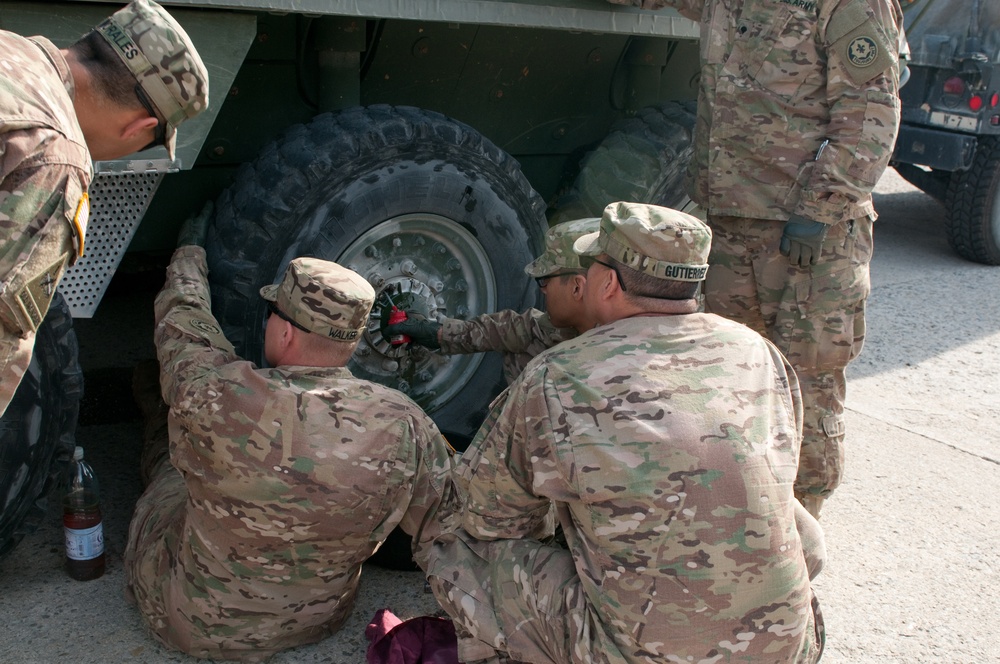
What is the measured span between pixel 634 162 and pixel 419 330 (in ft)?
3.62

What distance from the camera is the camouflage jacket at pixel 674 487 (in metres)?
1.97

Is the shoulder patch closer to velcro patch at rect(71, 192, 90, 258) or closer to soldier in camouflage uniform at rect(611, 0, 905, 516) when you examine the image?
soldier in camouflage uniform at rect(611, 0, 905, 516)

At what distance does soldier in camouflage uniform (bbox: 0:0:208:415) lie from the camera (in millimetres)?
1660

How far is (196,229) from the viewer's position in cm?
307

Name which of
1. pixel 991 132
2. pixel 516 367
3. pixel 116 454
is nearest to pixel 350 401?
pixel 516 367

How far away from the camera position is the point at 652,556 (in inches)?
77.8

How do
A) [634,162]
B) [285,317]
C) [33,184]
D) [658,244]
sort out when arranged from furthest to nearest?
[634,162], [285,317], [658,244], [33,184]

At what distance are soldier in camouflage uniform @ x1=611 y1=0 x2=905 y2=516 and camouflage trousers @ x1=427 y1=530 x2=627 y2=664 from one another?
1.32 m

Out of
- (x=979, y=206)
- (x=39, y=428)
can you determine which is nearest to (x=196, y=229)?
(x=39, y=428)

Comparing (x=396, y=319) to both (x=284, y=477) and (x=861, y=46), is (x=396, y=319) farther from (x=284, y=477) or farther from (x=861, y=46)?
(x=861, y=46)

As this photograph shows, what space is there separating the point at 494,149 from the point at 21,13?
1484 mm

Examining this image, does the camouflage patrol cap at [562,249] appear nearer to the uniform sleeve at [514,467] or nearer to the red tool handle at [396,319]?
the red tool handle at [396,319]

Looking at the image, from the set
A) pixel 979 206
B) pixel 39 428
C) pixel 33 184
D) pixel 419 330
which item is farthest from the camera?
pixel 979 206

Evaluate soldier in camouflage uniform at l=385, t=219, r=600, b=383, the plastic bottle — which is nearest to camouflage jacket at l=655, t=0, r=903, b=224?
soldier in camouflage uniform at l=385, t=219, r=600, b=383
